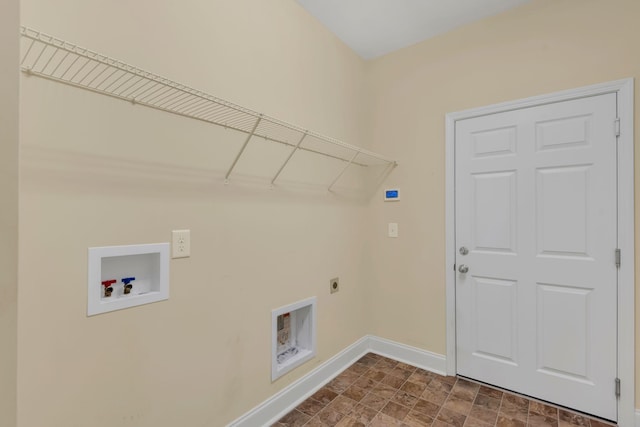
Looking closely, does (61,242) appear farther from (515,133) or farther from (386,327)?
(515,133)

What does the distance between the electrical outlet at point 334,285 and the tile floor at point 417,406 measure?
658 mm

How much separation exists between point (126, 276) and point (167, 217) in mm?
296

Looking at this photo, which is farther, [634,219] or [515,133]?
[515,133]

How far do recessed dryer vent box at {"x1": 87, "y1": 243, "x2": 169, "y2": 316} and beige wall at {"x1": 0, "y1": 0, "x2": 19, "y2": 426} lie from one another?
2.16 ft

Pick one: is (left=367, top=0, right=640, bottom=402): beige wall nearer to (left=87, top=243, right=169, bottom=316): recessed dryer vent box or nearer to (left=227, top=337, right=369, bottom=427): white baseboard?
(left=227, top=337, right=369, bottom=427): white baseboard

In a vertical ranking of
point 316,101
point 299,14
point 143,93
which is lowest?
point 143,93

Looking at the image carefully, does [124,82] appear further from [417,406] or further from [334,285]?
[417,406]

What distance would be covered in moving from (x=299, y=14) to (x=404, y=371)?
9.16 feet

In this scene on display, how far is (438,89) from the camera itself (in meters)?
2.38

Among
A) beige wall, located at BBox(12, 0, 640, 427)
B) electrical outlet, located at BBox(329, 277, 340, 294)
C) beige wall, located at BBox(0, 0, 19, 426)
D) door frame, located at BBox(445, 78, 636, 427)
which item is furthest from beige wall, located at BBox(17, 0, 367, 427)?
door frame, located at BBox(445, 78, 636, 427)

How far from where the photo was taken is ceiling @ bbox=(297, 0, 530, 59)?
2035 millimetres

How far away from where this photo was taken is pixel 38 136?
1.01m

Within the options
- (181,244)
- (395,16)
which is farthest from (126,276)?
(395,16)

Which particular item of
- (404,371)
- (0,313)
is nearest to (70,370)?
(0,313)
